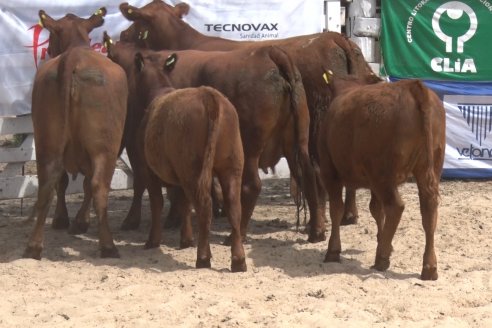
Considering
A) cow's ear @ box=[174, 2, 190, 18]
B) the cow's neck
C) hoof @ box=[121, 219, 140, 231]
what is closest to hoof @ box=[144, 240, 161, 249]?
hoof @ box=[121, 219, 140, 231]

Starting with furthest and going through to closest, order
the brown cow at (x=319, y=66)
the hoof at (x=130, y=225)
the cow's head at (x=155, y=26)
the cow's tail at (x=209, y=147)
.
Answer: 1. the cow's head at (x=155, y=26)
2. the hoof at (x=130, y=225)
3. the brown cow at (x=319, y=66)
4. the cow's tail at (x=209, y=147)

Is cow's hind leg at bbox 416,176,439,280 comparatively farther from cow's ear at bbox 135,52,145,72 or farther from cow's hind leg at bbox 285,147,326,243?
cow's ear at bbox 135,52,145,72

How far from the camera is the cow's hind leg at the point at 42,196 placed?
293 inches

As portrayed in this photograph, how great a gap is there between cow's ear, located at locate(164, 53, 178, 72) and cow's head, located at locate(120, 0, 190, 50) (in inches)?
57.9

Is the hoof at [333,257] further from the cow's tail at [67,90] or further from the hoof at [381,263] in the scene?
the cow's tail at [67,90]

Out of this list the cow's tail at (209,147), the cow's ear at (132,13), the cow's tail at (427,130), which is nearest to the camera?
the cow's tail at (427,130)

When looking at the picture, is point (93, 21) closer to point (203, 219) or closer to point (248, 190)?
point (248, 190)

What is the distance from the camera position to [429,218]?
6.77 meters

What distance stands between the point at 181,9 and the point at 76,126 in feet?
10.2

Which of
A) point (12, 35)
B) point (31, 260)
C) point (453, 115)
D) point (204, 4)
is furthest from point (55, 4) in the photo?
point (453, 115)

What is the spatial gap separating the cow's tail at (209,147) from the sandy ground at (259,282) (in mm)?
586

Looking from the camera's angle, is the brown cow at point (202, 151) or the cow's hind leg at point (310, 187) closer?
the brown cow at point (202, 151)

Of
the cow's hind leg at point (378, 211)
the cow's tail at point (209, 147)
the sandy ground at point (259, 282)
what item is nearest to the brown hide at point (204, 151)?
the cow's tail at point (209, 147)

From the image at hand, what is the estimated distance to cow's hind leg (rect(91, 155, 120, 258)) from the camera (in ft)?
24.7
